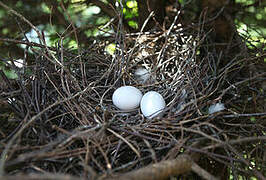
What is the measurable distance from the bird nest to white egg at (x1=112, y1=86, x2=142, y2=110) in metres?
0.05

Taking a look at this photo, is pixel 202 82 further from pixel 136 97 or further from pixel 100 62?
pixel 100 62

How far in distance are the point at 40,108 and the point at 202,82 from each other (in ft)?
2.54

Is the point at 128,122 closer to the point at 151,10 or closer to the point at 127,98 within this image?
the point at 127,98

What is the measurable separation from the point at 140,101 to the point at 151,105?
0.43 feet

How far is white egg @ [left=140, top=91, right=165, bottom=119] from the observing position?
1.18 metres

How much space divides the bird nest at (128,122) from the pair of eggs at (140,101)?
0.04 m

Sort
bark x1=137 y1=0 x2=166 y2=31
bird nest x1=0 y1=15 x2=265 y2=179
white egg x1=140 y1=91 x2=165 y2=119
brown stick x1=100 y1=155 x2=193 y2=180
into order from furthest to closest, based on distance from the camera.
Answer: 1. bark x1=137 y1=0 x2=166 y2=31
2. white egg x1=140 y1=91 x2=165 y2=119
3. bird nest x1=0 y1=15 x2=265 y2=179
4. brown stick x1=100 y1=155 x2=193 y2=180

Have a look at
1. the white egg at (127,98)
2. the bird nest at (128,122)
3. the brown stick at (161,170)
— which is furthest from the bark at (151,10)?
the brown stick at (161,170)

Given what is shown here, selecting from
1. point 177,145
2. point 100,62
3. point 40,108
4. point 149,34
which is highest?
point 149,34

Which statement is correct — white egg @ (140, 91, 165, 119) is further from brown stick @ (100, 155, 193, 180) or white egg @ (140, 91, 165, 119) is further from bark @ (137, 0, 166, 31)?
bark @ (137, 0, 166, 31)

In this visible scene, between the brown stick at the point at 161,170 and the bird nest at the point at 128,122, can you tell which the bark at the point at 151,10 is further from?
the brown stick at the point at 161,170

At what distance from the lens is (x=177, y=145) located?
2.98 feet

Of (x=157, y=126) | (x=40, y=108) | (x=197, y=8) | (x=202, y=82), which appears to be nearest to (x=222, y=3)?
(x=197, y=8)

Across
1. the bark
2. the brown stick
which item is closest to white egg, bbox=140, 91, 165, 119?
the brown stick
